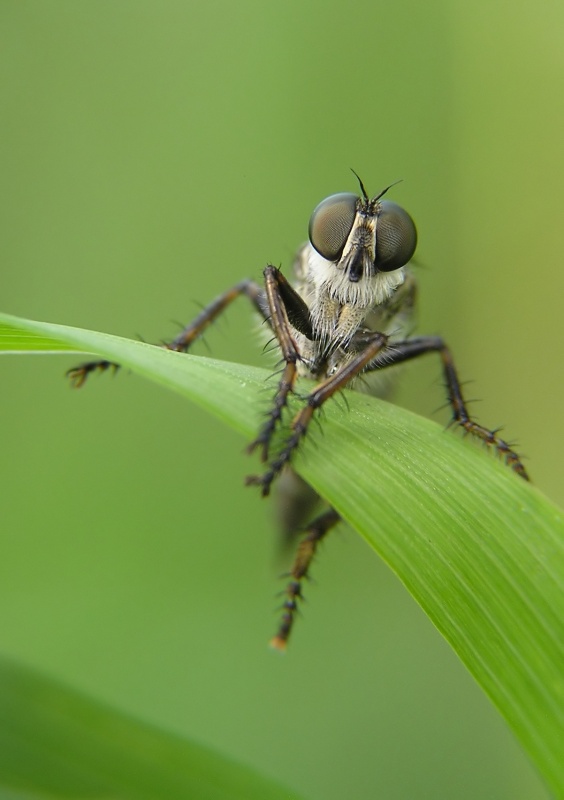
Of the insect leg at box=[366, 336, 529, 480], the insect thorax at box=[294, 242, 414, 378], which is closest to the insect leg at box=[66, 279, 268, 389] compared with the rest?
the insect thorax at box=[294, 242, 414, 378]

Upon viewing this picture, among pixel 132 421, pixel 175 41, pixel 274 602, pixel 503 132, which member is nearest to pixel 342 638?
pixel 274 602

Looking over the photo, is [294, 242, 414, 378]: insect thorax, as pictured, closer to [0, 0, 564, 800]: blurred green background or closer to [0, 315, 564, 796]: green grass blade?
[0, 315, 564, 796]: green grass blade

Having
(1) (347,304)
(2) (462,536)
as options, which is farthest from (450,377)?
(2) (462,536)

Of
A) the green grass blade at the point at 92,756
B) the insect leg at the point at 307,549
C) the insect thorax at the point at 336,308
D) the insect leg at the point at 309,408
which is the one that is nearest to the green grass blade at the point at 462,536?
the insect leg at the point at 309,408

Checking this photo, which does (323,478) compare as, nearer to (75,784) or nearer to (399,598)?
(75,784)

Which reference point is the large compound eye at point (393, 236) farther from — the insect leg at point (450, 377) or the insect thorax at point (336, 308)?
the insect leg at point (450, 377)

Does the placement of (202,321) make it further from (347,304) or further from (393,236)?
(393,236)
